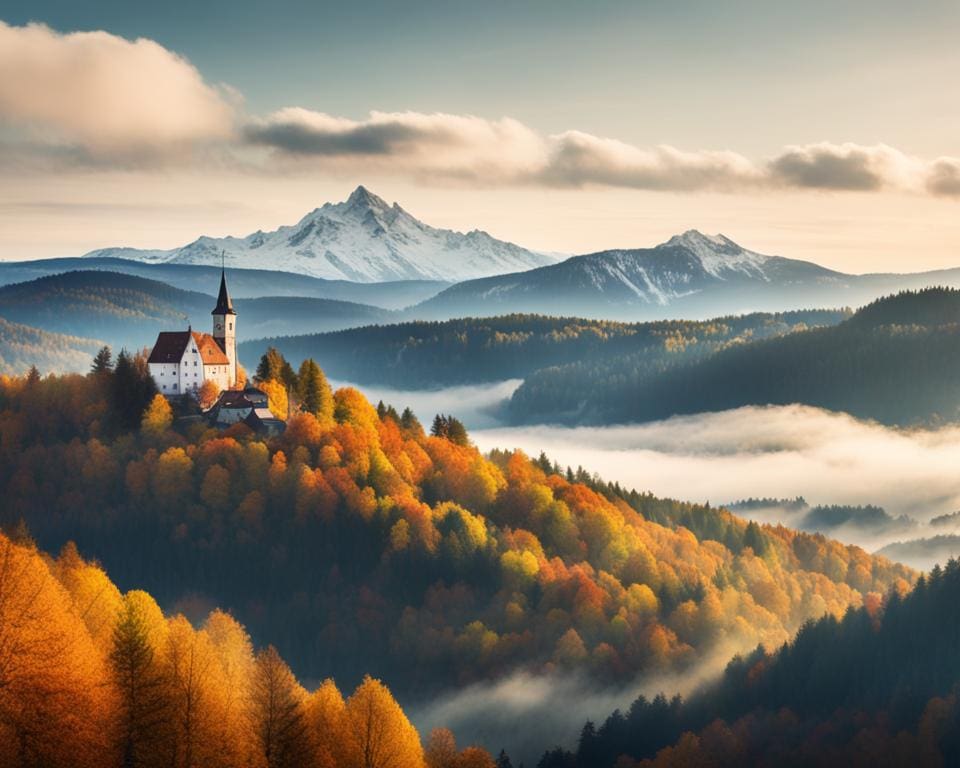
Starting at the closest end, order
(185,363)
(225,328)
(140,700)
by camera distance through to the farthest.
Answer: (140,700) → (185,363) → (225,328)

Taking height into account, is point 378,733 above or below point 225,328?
below

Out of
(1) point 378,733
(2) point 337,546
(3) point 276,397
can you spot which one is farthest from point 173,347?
(1) point 378,733

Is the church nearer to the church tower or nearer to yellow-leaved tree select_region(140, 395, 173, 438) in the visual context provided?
the church tower

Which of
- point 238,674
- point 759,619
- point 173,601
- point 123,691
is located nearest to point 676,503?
point 759,619

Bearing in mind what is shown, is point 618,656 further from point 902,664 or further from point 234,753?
point 234,753

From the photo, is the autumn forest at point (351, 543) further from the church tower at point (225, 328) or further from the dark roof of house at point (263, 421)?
the church tower at point (225, 328)

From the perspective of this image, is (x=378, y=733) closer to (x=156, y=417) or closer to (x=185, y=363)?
(x=156, y=417)
